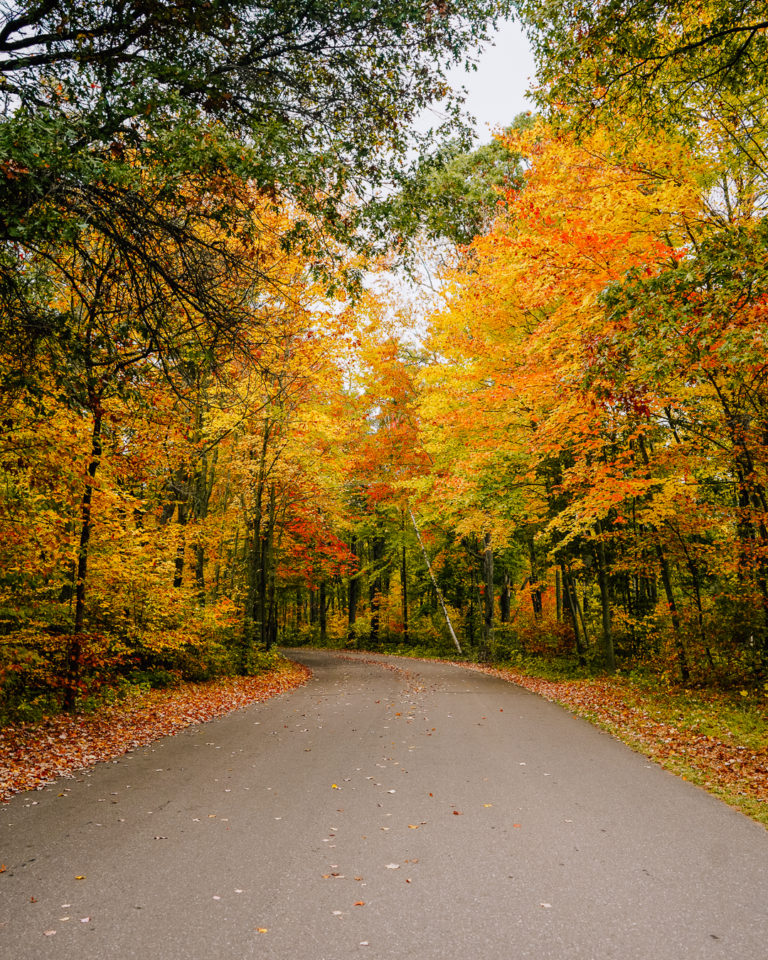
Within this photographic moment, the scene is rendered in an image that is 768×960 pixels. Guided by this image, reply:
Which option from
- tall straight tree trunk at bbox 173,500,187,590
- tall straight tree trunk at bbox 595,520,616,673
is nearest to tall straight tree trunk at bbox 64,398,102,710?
tall straight tree trunk at bbox 173,500,187,590

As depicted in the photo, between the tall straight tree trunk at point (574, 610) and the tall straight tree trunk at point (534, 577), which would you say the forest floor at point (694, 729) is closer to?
the tall straight tree trunk at point (574, 610)

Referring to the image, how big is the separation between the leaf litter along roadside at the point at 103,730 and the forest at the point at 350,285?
27.9 inches

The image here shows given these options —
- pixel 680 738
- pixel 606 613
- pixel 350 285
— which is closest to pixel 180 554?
pixel 350 285

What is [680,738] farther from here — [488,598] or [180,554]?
[488,598]

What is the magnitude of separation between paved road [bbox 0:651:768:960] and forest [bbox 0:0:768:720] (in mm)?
4327

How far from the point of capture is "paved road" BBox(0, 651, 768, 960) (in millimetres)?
3281

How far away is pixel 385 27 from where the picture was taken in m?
6.39

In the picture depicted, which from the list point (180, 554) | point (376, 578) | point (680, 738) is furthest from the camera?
point (376, 578)

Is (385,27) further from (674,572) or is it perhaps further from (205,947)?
(674,572)

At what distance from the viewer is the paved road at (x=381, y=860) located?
3281 millimetres

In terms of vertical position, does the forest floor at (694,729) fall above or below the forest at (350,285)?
below

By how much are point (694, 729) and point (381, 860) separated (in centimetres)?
659

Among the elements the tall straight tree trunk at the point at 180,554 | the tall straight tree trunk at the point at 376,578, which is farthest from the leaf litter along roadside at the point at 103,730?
the tall straight tree trunk at the point at 376,578

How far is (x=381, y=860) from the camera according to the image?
434 cm
